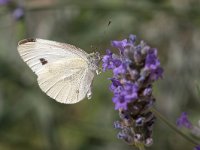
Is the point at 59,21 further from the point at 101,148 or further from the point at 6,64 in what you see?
the point at 101,148

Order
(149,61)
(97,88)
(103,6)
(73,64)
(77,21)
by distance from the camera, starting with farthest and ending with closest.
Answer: (77,21), (97,88), (103,6), (73,64), (149,61)

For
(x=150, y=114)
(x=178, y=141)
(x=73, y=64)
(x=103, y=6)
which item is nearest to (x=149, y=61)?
(x=150, y=114)

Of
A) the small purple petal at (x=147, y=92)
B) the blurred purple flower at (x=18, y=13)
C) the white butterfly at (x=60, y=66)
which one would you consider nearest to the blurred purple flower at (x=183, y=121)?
the small purple petal at (x=147, y=92)

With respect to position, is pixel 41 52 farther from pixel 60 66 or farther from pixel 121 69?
pixel 121 69

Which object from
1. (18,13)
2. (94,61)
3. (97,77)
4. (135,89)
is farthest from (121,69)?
(97,77)

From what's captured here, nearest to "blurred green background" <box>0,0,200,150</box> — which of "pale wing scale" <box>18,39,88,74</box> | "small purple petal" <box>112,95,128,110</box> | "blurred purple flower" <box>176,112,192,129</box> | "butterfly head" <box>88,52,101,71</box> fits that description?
"pale wing scale" <box>18,39,88,74</box>

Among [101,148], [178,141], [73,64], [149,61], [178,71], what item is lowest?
[101,148]

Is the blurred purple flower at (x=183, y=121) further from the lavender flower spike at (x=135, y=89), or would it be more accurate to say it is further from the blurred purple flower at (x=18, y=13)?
the blurred purple flower at (x=18, y=13)
